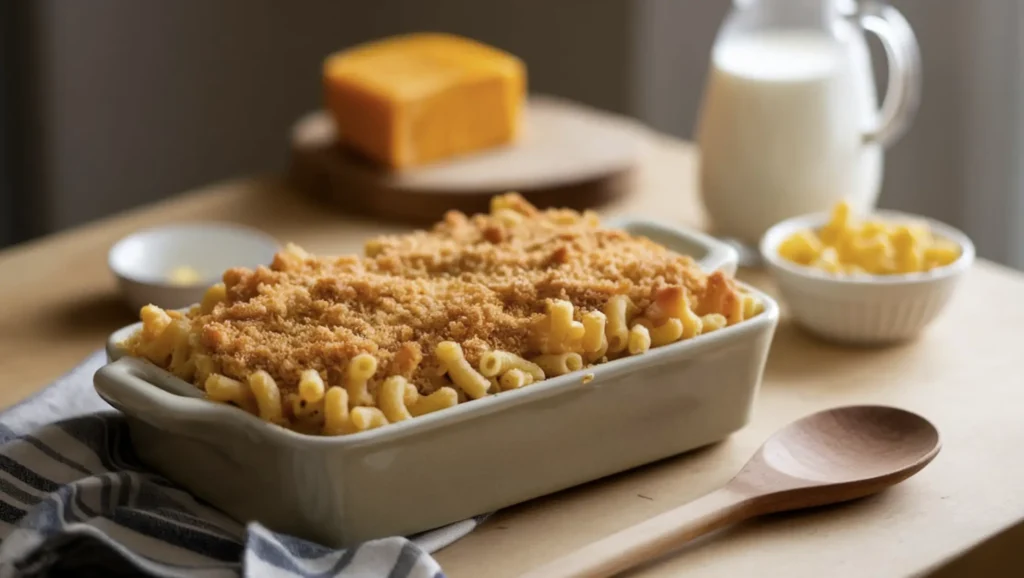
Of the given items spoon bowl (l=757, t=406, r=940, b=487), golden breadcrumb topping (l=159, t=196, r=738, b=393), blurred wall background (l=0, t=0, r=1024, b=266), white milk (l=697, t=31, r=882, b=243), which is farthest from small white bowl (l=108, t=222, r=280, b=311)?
blurred wall background (l=0, t=0, r=1024, b=266)

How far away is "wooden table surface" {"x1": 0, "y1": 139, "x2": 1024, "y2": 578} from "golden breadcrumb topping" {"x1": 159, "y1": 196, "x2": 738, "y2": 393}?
14 centimetres

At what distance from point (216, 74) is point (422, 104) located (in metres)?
1.08

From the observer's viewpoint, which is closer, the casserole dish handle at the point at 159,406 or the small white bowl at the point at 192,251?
the casserole dish handle at the point at 159,406

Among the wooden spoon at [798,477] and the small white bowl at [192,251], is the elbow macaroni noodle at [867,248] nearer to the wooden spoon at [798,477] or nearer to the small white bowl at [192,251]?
the wooden spoon at [798,477]

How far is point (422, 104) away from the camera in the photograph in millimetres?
1730

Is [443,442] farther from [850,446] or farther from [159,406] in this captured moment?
[850,446]

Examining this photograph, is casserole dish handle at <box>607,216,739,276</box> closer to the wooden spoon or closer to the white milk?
the wooden spoon

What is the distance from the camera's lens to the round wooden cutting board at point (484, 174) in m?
1.66

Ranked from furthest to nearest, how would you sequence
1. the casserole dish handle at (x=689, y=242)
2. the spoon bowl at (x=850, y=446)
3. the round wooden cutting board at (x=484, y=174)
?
the round wooden cutting board at (x=484, y=174) < the casserole dish handle at (x=689, y=242) < the spoon bowl at (x=850, y=446)

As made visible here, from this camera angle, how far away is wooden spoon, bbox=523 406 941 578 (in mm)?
904

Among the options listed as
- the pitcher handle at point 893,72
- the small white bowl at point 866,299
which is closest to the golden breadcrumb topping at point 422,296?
the small white bowl at point 866,299

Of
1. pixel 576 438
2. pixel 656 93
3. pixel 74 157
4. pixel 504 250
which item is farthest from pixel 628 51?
pixel 576 438

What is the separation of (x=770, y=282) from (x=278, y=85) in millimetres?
1564

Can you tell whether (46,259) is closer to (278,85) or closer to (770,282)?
(770,282)
